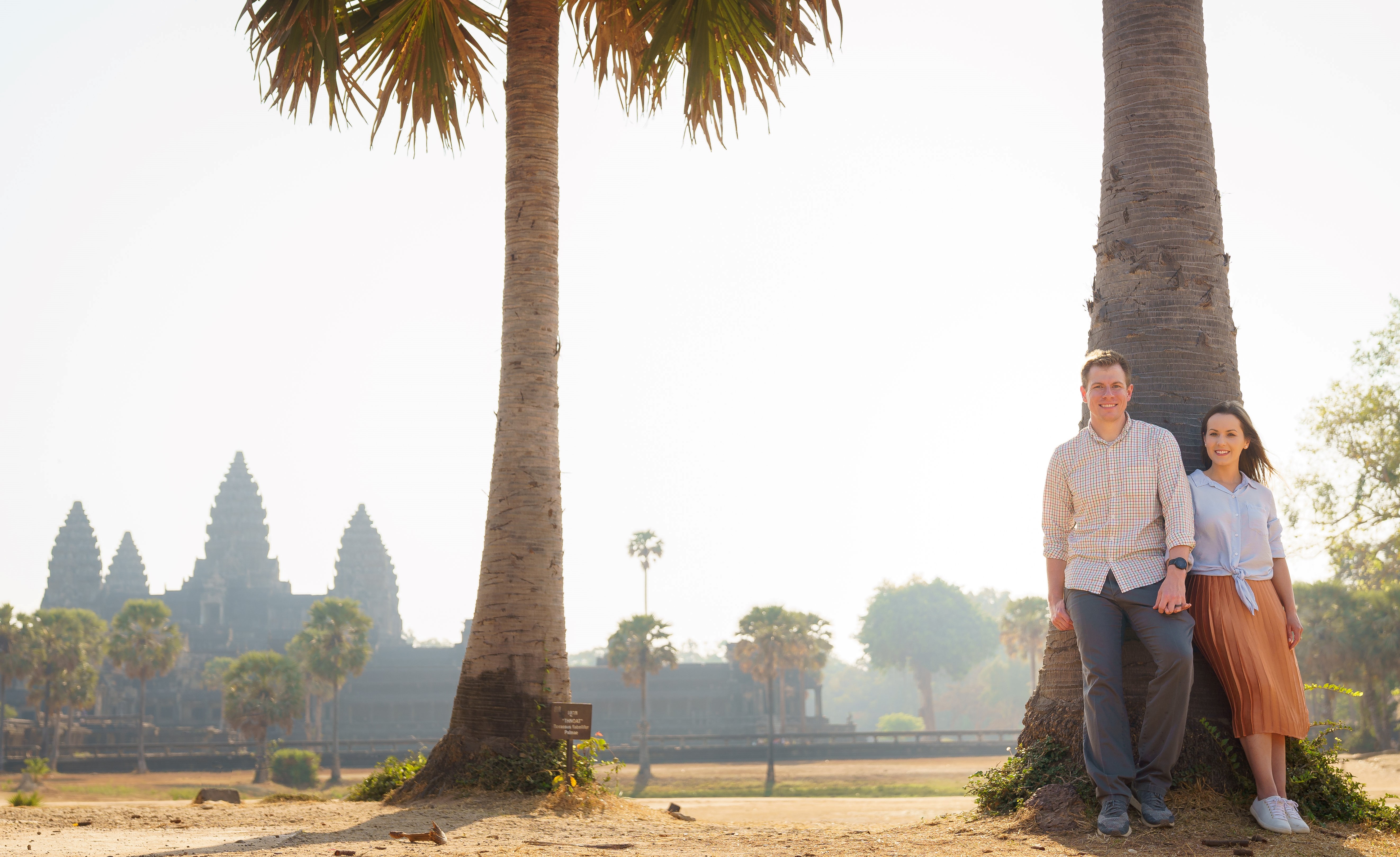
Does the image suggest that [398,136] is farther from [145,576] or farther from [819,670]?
[145,576]

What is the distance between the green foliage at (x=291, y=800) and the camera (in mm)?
8633

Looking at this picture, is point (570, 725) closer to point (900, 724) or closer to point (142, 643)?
point (142, 643)

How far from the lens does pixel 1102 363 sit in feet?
15.9

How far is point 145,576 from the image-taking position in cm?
7975

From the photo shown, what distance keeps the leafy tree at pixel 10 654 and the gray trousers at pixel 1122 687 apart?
4847 centimetres

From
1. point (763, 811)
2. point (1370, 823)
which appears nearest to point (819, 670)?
point (763, 811)

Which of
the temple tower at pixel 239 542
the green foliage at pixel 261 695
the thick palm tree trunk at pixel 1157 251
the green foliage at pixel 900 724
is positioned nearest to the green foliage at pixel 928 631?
the green foliage at pixel 900 724

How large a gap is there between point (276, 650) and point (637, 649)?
102 feet

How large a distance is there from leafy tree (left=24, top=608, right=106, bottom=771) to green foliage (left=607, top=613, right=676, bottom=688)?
2185cm

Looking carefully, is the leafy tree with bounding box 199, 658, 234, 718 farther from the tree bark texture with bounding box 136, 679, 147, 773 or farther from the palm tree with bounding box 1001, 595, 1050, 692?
the palm tree with bounding box 1001, 595, 1050, 692

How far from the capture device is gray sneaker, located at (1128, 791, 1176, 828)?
4480 mm

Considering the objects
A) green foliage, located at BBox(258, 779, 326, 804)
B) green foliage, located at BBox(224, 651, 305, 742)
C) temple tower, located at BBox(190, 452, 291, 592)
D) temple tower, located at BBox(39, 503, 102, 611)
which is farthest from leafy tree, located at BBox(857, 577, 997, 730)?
green foliage, located at BBox(258, 779, 326, 804)

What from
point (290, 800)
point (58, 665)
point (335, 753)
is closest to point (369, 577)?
point (58, 665)

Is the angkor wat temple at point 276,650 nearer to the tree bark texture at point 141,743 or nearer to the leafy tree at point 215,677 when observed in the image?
the leafy tree at point 215,677
